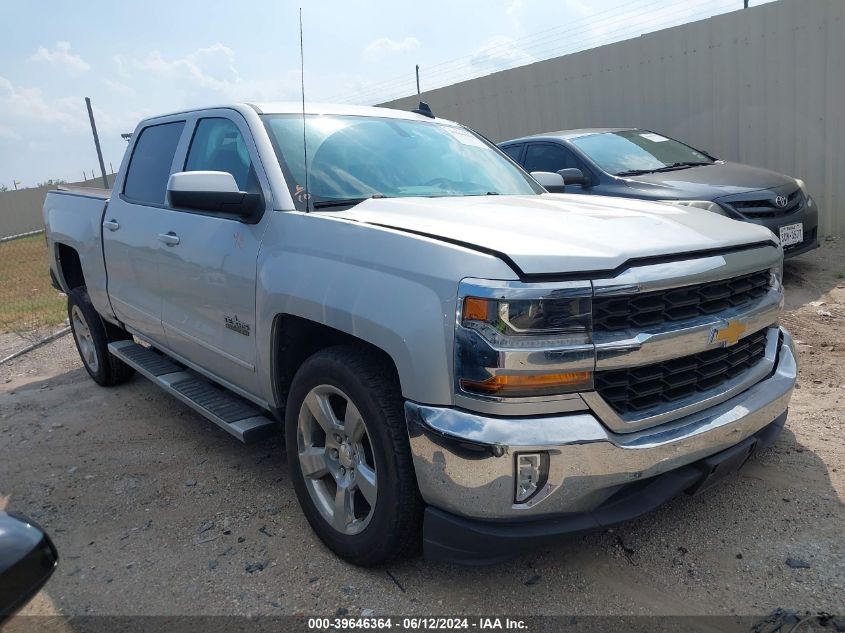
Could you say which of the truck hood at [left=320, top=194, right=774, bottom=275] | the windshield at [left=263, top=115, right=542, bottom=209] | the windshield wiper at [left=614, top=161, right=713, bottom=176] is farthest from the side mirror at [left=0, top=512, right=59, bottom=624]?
the windshield wiper at [left=614, top=161, right=713, bottom=176]

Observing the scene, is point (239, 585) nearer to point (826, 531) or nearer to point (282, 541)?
point (282, 541)

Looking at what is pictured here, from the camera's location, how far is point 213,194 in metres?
2.89

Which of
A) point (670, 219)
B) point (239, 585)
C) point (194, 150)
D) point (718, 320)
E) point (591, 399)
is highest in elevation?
point (194, 150)

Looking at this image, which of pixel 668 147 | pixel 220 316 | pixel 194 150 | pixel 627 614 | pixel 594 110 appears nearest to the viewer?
pixel 627 614

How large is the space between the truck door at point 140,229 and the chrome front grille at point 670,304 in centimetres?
262

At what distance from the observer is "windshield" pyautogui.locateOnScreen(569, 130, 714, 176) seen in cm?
710

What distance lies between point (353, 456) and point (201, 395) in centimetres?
147

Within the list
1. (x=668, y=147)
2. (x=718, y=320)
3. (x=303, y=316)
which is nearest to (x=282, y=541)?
(x=303, y=316)

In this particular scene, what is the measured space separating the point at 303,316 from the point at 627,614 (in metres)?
1.59

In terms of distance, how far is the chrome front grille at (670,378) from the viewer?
7.25 feet

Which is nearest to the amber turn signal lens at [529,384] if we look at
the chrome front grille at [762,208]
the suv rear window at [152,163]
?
the suv rear window at [152,163]

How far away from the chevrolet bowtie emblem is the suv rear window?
3086 mm

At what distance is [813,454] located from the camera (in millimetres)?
3318

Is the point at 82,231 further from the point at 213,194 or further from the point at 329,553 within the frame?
the point at 329,553
